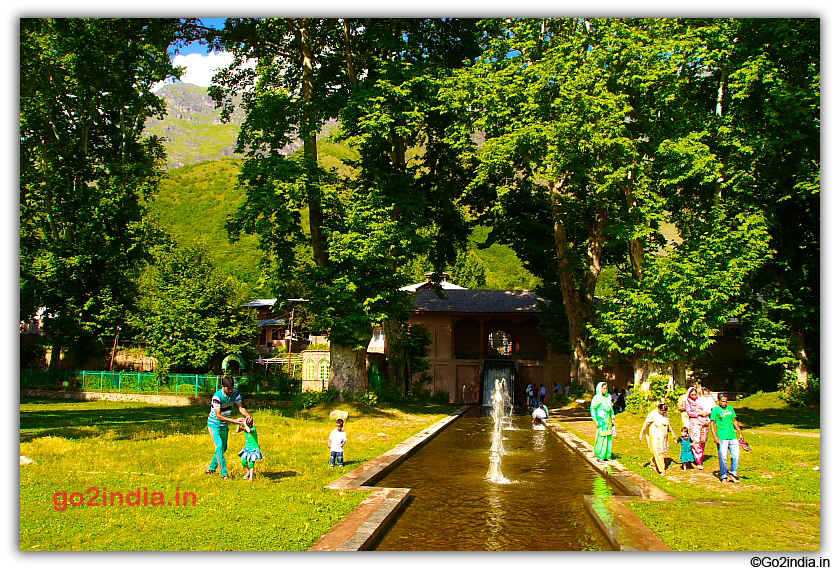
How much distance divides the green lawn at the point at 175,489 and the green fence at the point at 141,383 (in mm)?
13168

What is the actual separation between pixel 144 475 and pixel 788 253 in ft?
92.5

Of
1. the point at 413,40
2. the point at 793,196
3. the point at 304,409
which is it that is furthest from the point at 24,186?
the point at 793,196

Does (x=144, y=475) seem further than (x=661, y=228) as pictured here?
No

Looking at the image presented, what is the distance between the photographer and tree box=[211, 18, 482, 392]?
23.3m

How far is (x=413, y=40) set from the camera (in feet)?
83.4

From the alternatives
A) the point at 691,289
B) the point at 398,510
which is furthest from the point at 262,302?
the point at 398,510

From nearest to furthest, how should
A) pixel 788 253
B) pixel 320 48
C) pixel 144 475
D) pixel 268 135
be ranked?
pixel 144 475, pixel 268 135, pixel 320 48, pixel 788 253

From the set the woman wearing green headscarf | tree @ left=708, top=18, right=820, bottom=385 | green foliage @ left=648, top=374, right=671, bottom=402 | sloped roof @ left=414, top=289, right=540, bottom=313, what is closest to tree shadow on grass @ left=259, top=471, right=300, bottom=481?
the woman wearing green headscarf

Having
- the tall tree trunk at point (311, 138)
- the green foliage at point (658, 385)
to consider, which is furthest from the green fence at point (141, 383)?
the green foliage at point (658, 385)

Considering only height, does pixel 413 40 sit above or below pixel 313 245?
above

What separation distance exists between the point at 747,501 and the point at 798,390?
23147 millimetres

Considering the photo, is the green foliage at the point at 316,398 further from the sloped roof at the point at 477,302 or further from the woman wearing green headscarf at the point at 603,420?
the sloped roof at the point at 477,302

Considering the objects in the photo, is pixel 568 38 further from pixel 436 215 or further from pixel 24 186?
pixel 24 186

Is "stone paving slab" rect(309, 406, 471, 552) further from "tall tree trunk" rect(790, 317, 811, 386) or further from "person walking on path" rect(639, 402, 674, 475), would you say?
"tall tree trunk" rect(790, 317, 811, 386)
